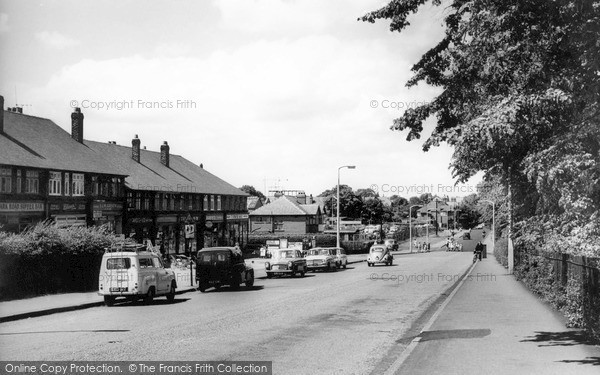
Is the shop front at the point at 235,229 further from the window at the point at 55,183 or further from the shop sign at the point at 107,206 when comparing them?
the window at the point at 55,183

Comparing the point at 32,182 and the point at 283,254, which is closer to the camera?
the point at 283,254

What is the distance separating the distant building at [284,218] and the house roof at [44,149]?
46.8 m

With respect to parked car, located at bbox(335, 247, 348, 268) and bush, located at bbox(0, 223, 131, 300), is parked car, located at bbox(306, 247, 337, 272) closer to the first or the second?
parked car, located at bbox(335, 247, 348, 268)

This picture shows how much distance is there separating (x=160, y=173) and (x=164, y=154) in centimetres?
428

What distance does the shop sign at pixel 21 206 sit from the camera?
3791 centimetres

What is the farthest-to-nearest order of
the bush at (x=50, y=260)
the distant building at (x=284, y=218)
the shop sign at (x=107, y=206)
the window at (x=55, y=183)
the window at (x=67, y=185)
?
the distant building at (x=284, y=218) < the shop sign at (x=107, y=206) < the window at (x=67, y=185) < the window at (x=55, y=183) < the bush at (x=50, y=260)

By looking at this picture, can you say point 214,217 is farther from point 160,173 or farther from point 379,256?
point 379,256

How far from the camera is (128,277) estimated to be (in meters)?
21.6

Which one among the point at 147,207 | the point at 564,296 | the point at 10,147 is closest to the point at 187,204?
the point at 147,207

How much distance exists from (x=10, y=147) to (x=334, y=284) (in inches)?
932

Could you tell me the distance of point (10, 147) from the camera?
40281 mm

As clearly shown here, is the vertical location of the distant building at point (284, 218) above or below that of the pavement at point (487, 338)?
above

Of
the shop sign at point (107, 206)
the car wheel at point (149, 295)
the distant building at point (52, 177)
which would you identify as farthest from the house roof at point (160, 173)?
the car wheel at point (149, 295)

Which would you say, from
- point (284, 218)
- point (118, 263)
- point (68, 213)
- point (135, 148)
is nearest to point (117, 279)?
point (118, 263)
